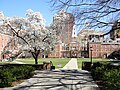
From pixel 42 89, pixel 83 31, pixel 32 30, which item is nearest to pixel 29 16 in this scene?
pixel 32 30

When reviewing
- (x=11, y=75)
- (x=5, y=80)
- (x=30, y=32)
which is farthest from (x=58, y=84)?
(x=30, y=32)

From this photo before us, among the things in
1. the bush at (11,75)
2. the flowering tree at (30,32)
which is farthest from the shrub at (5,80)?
A: the flowering tree at (30,32)

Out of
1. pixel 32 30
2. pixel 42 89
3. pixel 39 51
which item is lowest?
pixel 42 89

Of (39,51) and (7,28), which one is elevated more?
(7,28)

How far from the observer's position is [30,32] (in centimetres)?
3253

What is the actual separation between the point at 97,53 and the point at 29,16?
87.0m

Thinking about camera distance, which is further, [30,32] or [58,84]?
[30,32]

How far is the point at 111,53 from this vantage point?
11581 cm

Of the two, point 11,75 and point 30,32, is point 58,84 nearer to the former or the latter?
point 11,75

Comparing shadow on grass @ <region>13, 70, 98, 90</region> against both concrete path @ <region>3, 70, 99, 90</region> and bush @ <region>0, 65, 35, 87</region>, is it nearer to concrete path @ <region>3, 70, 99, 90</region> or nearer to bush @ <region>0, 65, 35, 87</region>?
concrete path @ <region>3, 70, 99, 90</region>

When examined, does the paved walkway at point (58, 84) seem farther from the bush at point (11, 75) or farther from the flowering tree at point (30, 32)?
the flowering tree at point (30, 32)

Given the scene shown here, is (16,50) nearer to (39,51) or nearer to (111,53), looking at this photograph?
(39,51)

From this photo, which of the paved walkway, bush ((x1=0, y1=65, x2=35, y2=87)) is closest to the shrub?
bush ((x1=0, y1=65, x2=35, y2=87))

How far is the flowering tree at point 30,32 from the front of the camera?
105 ft
